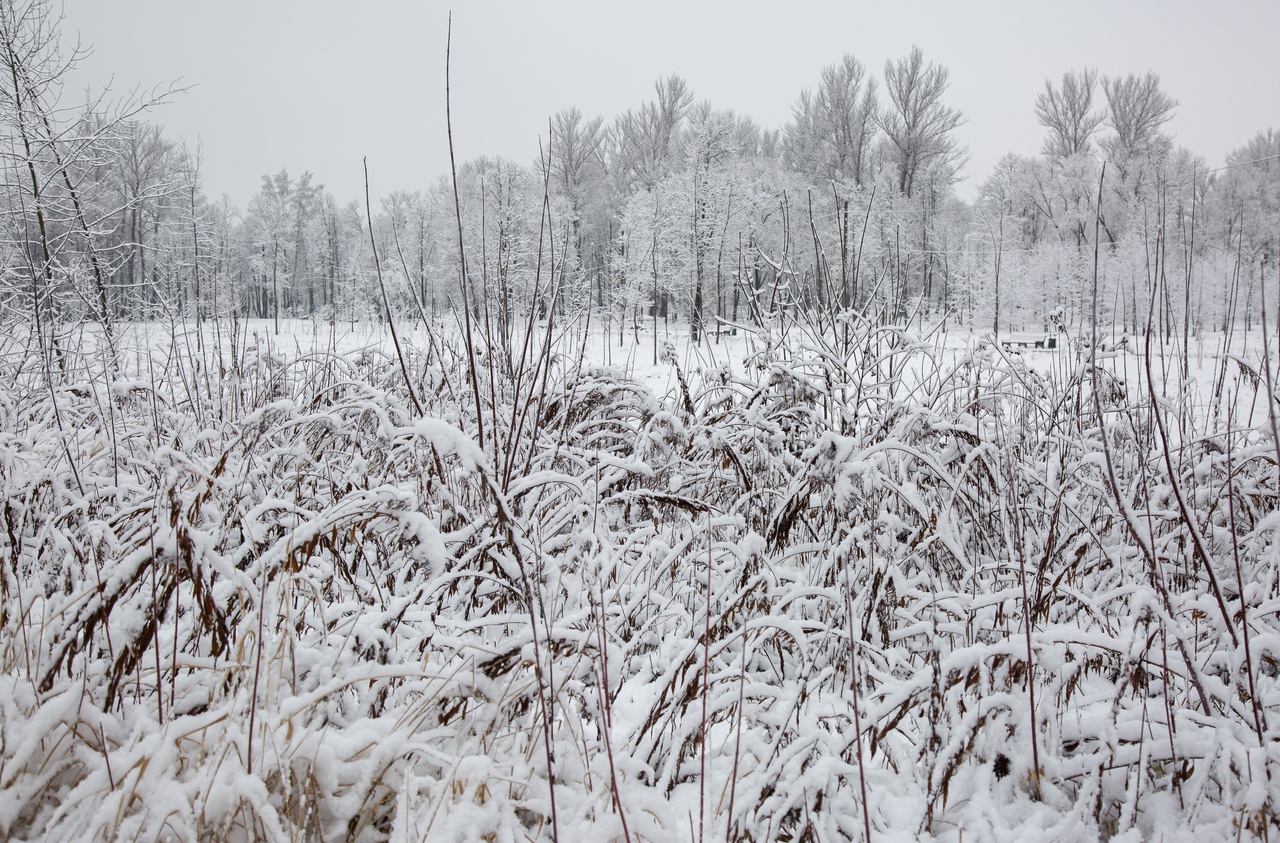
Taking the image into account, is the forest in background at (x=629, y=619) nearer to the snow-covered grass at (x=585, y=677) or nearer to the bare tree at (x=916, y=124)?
the snow-covered grass at (x=585, y=677)

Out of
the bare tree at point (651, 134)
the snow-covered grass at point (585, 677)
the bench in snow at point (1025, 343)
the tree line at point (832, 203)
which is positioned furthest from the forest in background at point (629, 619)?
the bare tree at point (651, 134)

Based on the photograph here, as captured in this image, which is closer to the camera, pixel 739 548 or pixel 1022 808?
pixel 1022 808

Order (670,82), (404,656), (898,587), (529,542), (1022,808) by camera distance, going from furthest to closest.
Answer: (670,82) < (898,587) < (529,542) < (404,656) < (1022,808)

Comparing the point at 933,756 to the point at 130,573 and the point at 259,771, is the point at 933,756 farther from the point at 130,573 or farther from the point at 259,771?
the point at 130,573

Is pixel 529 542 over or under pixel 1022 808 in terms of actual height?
over

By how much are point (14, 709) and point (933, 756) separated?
74.3 inches

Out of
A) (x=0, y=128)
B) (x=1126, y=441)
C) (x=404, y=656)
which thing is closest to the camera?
(x=404, y=656)

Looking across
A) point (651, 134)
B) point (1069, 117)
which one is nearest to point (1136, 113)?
point (1069, 117)

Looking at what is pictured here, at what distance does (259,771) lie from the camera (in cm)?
105

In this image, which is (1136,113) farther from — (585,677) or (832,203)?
(585,677)

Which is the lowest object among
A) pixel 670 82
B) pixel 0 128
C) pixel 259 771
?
pixel 259 771

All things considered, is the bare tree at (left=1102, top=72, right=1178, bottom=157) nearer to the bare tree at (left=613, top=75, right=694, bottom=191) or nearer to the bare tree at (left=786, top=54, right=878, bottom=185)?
the bare tree at (left=786, top=54, right=878, bottom=185)

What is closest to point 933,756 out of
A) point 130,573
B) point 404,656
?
point 404,656

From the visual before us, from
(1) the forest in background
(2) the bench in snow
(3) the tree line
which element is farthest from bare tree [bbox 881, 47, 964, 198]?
(1) the forest in background
